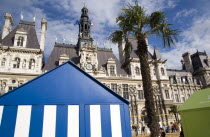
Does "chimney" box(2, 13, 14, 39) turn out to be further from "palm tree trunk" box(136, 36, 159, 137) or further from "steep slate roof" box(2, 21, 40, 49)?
"palm tree trunk" box(136, 36, 159, 137)

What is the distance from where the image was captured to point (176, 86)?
136 feet

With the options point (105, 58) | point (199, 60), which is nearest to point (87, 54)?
point (105, 58)

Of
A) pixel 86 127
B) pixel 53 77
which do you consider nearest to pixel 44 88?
pixel 53 77

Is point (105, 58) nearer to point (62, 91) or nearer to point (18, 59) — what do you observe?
point (18, 59)

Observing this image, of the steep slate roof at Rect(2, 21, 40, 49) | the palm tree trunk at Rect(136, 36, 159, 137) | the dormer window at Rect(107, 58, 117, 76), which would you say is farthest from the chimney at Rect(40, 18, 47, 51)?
the palm tree trunk at Rect(136, 36, 159, 137)

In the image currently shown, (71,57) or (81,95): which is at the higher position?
(71,57)

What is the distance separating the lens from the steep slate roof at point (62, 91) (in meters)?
4.39

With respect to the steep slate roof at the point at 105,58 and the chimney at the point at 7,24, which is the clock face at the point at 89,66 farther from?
the chimney at the point at 7,24

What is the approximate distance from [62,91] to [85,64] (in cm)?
2474

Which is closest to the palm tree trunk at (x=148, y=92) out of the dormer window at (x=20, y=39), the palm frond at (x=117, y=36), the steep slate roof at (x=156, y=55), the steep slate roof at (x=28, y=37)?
the palm frond at (x=117, y=36)

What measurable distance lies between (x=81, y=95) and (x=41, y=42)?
29383 millimetres

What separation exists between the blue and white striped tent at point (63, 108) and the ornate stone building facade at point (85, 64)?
2389 cm

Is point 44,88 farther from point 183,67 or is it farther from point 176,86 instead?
point 183,67

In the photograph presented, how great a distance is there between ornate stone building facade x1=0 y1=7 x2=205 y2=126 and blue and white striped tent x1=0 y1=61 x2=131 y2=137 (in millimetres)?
23890
